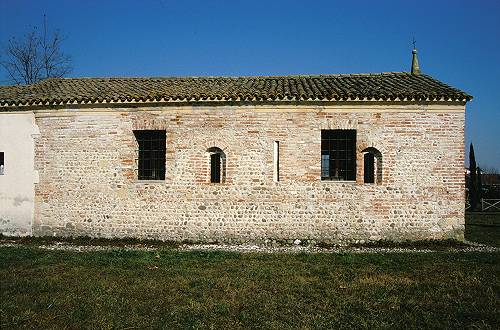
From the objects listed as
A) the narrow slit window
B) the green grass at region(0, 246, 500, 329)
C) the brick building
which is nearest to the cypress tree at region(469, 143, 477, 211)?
the brick building

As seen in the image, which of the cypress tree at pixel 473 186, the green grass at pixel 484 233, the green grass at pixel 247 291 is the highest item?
the cypress tree at pixel 473 186

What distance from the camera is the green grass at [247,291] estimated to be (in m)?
5.13

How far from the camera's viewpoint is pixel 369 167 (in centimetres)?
1216

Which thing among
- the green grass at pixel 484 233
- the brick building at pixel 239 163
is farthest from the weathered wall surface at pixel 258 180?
the green grass at pixel 484 233

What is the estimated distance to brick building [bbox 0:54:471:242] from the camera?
11.6 m

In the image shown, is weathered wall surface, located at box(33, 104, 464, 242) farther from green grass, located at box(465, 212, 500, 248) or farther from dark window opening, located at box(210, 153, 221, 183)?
green grass, located at box(465, 212, 500, 248)

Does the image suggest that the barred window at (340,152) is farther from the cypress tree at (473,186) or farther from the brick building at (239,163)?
the cypress tree at (473,186)

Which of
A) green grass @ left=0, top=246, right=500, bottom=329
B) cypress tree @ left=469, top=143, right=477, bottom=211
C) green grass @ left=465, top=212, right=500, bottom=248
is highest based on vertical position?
cypress tree @ left=469, top=143, right=477, bottom=211

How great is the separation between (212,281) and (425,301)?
3.70 meters

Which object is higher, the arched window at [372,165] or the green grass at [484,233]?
the arched window at [372,165]

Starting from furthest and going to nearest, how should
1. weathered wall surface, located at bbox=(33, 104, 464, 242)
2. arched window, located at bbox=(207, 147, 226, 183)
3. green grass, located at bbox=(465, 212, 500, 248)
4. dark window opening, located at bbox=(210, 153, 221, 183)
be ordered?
green grass, located at bbox=(465, 212, 500, 248) < dark window opening, located at bbox=(210, 153, 221, 183) < arched window, located at bbox=(207, 147, 226, 183) < weathered wall surface, located at bbox=(33, 104, 464, 242)

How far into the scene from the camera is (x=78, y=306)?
5.60 meters

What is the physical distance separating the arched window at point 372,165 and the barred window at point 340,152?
17.3 inches

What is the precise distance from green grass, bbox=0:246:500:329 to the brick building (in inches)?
87.8
